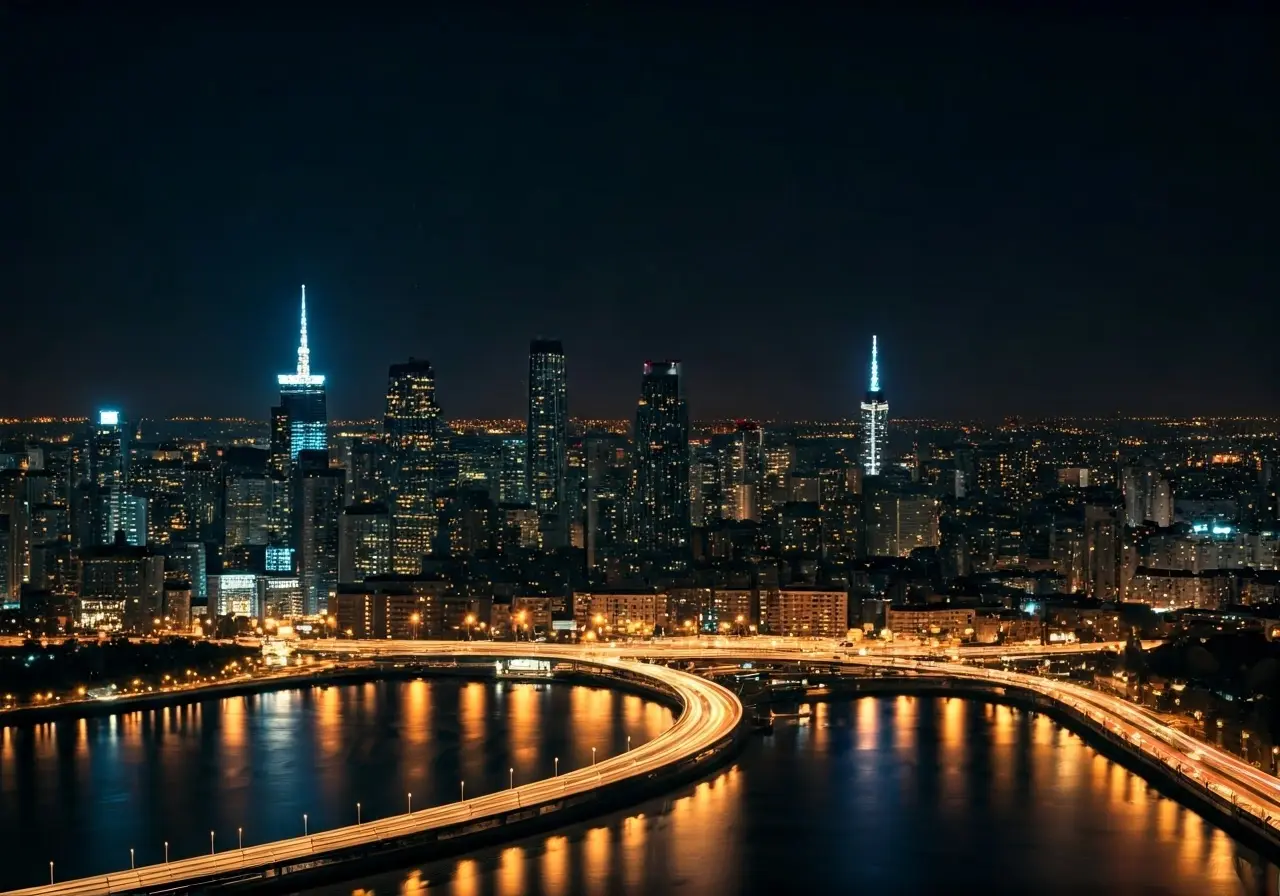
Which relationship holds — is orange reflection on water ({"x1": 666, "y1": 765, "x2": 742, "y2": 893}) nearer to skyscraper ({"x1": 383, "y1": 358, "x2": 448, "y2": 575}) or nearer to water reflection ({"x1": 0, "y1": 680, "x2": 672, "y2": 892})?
water reflection ({"x1": 0, "y1": 680, "x2": 672, "y2": 892})

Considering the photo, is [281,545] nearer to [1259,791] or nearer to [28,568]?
[28,568]

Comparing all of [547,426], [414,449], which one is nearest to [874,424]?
[547,426]

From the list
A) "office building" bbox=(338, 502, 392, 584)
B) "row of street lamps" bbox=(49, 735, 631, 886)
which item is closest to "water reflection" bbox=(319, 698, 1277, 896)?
"row of street lamps" bbox=(49, 735, 631, 886)

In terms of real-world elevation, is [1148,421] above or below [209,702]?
above

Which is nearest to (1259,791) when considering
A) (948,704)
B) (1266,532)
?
(948,704)

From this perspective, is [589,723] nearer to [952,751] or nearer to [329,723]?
[329,723]

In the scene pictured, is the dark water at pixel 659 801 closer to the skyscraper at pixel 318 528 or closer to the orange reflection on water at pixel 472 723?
the orange reflection on water at pixel 472 723
